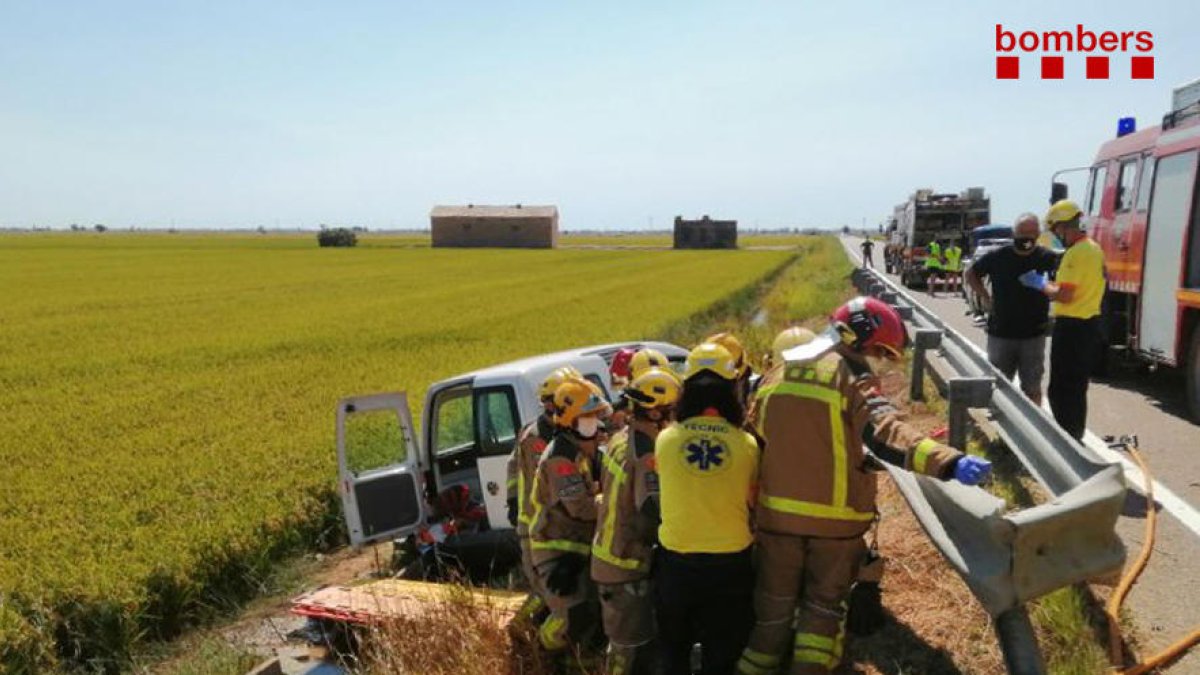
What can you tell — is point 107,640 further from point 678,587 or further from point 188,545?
point 678,587

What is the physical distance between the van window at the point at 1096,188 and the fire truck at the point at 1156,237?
3 cm

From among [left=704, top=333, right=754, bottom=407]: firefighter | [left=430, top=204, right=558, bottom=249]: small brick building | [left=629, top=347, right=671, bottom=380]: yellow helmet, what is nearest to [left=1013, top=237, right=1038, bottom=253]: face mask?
[left=704, top=333, right=754, bottom=407]: firefighter

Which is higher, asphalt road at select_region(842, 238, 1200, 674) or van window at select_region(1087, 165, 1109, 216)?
van window at select_region(1087, 165, 1109, 216)

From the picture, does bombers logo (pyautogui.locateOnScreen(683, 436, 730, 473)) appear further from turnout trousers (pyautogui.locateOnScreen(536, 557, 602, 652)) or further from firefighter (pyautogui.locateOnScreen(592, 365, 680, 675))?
turnout trousers (pyautogui.locateOnScreen(536, 557, 602, 652))

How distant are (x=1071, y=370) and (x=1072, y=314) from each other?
1.50ft

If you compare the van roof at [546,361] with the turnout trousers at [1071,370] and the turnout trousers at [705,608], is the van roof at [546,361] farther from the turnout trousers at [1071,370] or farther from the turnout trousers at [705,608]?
the turnout trousers at [705,608]

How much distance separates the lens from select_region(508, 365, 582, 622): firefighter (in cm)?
483

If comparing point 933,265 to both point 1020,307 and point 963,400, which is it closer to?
point 1020,307

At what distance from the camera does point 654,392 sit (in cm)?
420

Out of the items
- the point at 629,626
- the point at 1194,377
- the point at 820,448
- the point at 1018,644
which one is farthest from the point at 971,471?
the point at 1194,377

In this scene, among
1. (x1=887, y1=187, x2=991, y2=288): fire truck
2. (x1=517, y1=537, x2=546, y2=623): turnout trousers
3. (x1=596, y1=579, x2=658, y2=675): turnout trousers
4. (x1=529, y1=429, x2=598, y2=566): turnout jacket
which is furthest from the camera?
(x1=887, y1=187, x2=991, y2=288): fire truck

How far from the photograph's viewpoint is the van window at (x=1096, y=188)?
10.9 m

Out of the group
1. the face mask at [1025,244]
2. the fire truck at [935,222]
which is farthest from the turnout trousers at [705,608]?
the fire truck at [935,222]

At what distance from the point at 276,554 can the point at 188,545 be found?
83cm
